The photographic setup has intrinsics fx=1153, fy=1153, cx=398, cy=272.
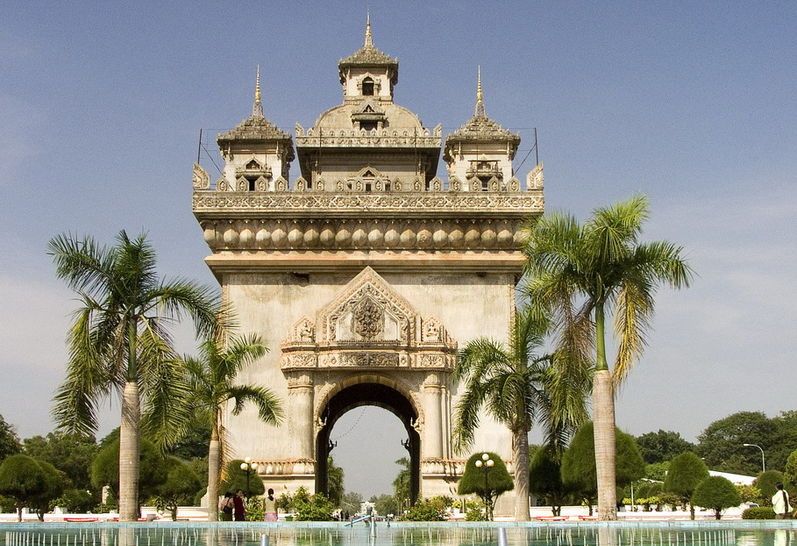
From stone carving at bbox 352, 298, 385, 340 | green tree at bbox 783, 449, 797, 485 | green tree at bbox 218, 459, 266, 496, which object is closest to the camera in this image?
green tree at bbox 218, 459, 266, 496

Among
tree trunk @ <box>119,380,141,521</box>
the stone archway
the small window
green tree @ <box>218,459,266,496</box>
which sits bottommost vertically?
green tree @ <box>218,459,266,496</box>

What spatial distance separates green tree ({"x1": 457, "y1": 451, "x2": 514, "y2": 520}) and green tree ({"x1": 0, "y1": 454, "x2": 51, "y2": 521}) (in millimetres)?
11682

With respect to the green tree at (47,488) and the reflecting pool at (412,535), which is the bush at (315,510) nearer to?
the reflecting pool at (412,535)

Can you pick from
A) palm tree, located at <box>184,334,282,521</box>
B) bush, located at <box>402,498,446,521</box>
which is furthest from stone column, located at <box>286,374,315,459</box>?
palm tree, located at <box>184,334,282,521</box>

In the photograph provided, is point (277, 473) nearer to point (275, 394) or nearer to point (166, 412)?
point (275, 394)

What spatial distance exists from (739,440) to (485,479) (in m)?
64.0

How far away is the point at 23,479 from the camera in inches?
1180

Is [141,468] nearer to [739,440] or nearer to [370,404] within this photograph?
[370,404]

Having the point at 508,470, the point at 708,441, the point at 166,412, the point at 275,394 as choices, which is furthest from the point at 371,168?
the point at 708,441

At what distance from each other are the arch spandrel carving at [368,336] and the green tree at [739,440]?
189 ft

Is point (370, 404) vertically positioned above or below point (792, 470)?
above

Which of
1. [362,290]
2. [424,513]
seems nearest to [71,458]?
[362,290]

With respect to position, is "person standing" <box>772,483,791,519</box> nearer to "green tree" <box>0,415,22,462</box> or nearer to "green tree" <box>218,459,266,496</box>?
"green tree" <box>218,459,266,496</box>

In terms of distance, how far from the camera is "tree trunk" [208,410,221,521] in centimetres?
2114
